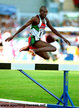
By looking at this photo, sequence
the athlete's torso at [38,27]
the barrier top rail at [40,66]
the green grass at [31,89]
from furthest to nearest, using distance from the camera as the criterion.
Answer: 1. the green grass at [31,89]
2. the athlete's torso at [38,27]
3. the barrier top rail at [40,66]

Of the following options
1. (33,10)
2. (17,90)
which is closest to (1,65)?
(17,90)

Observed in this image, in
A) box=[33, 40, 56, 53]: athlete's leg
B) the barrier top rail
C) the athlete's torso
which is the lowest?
the barrier top rail

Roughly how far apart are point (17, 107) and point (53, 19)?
23.9m

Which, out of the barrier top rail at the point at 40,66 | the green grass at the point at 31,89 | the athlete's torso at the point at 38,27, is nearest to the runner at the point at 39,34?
the athlete's torso at the point at 38,27

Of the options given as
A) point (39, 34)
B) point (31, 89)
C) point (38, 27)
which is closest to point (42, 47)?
point (39, 34)

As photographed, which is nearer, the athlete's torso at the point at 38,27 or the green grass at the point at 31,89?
the athlete's torso at the point at 38,27

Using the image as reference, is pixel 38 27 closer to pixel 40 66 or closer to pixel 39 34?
pixel 39 34

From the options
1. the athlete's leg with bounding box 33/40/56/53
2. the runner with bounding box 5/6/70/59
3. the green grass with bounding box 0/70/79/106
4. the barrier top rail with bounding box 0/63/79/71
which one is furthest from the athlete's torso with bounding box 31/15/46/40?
the barrier top rail with bounding box 0/63/79/71

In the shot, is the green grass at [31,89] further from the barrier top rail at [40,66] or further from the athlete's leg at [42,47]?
the barrier top rail at [40,66]

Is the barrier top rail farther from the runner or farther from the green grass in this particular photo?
the runner

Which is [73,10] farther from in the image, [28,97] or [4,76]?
[28,97]

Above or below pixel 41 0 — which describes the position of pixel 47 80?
below

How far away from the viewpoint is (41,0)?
110 ft

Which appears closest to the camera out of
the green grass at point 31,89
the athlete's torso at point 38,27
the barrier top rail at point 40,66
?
the barrier top rail at point 40,66
